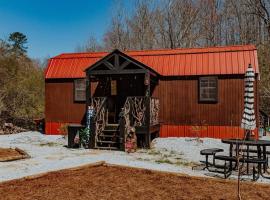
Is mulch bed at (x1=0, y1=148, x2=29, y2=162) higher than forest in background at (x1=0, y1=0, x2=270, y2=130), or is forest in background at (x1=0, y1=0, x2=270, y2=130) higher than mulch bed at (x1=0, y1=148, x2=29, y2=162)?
forest in background at (x1=0, y1=0, x2=270, y2=130)

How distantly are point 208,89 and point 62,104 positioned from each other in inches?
303

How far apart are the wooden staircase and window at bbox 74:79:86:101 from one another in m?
4.08

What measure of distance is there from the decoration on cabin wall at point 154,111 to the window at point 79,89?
4.15 metres

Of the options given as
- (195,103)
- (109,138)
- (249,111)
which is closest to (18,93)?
(109,138)

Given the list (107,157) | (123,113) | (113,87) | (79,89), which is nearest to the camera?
(107,157)

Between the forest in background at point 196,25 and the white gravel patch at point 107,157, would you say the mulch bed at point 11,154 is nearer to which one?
the white gravel patch at point 107,157

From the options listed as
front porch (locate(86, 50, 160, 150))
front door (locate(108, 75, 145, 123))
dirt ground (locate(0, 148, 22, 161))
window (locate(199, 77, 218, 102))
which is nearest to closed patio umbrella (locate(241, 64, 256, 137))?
front porch (locate(86, 50, 160, 150))

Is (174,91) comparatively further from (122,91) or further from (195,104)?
(122,91)

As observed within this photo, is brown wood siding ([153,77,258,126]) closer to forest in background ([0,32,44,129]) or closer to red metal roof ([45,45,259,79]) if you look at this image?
red metal roof ([45,45,259,79])

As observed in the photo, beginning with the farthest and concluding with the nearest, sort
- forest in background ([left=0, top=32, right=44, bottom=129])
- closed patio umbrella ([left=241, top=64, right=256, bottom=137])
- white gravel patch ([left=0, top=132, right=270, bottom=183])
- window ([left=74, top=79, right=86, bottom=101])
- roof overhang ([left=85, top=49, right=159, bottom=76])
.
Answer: forest in background ([left=0, top=32, right=44, bottom=129]) < window ([left=74, top=79, right=86, bottom=101]) < roof overhang ([left=85, top=49, right=159, bottom=76]) < white gravel patch ([left=0, top=132, right=270, bottom=183]) < closed patio umbrella ([left=241, top=64, right=256, bottom=137])

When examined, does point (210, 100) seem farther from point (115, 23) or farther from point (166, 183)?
point (115, 23)

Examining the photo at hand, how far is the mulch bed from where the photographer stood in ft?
33.6

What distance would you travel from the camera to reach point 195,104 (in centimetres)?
1573

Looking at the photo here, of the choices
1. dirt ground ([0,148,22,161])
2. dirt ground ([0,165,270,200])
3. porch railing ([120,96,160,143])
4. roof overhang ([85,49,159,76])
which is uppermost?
roof overhang ([85,49,159,76])
